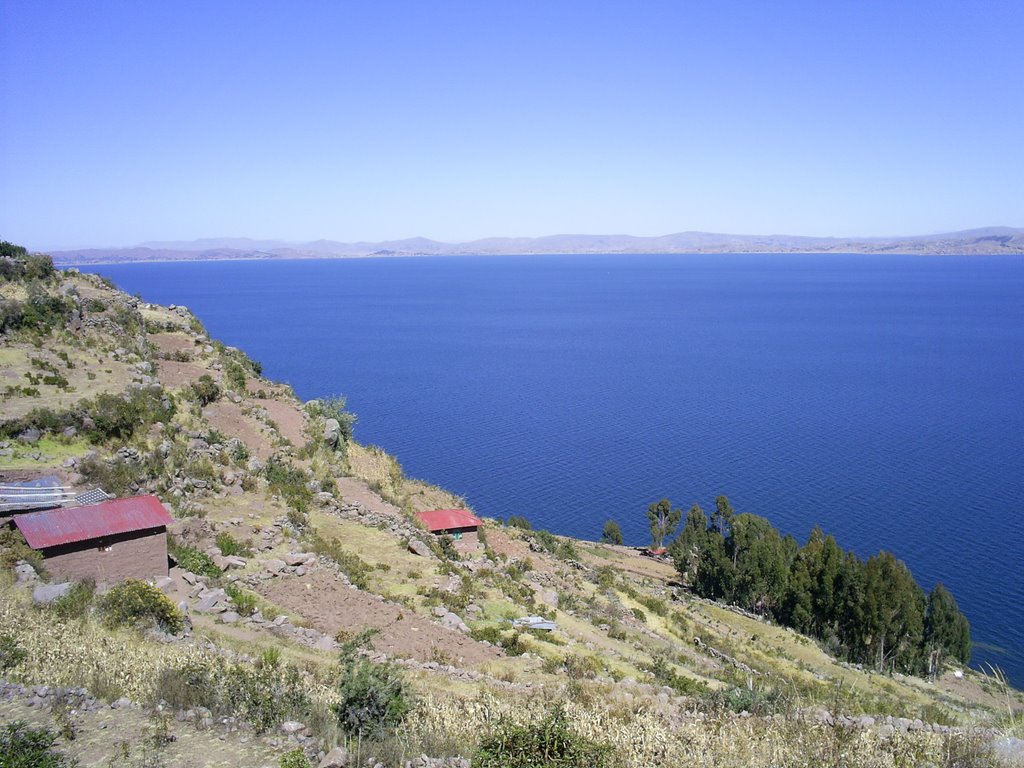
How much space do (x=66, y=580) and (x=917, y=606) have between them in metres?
34.2

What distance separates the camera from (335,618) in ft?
50.4

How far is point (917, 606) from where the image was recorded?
3284 cm

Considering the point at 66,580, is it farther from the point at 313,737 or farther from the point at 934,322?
the point at 934,322

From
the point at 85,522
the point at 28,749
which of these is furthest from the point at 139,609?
the point at 28,749

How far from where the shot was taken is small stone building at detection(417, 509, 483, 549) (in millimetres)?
24531

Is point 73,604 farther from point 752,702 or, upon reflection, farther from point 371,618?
point 752,702

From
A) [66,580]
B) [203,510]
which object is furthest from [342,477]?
[66,580]

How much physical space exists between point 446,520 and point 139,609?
13394 millimetres

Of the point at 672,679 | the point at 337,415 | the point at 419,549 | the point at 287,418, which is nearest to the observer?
the point at 672,679

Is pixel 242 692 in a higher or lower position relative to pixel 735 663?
higher

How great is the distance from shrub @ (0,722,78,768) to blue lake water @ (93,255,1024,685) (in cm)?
3848

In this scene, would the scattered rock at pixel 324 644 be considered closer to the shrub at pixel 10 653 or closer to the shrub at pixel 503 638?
the shrub at pixel 503 638

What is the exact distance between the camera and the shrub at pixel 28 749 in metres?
7.73

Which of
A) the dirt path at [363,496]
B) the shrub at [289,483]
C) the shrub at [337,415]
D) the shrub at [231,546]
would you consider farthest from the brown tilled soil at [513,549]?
the shrub at [231,546]
